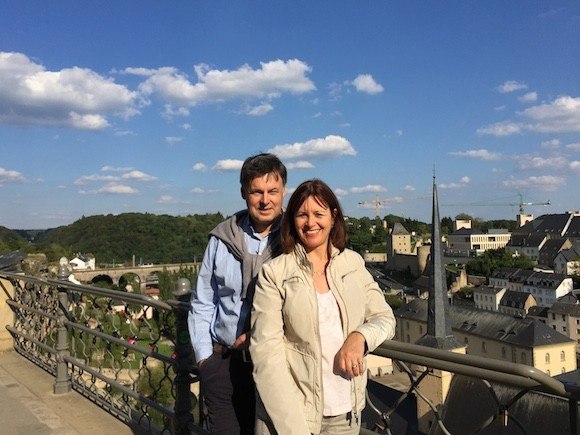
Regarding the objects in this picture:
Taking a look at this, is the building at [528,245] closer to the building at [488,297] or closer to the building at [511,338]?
the building at [488,297]

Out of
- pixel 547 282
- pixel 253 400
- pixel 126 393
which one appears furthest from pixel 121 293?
pixel 547 282

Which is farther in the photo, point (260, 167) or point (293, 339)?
point (260, 167)

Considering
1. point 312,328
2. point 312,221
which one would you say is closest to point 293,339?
point 312,328

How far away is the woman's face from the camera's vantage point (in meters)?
2.02

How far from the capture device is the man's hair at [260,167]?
2266 millimetres

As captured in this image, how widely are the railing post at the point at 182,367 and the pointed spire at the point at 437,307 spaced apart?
94.4ft

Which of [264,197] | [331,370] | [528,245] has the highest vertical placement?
[264,197]

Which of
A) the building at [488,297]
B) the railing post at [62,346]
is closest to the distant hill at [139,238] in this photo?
the building at [488,297]

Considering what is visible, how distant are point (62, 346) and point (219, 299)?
343 centimetres

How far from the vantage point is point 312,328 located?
1.88m

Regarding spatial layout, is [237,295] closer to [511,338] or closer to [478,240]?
[511,338]

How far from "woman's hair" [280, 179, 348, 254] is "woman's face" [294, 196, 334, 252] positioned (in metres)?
0.02

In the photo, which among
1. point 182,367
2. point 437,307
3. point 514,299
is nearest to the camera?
point 182,367

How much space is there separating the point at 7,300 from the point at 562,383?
711 centimetres
